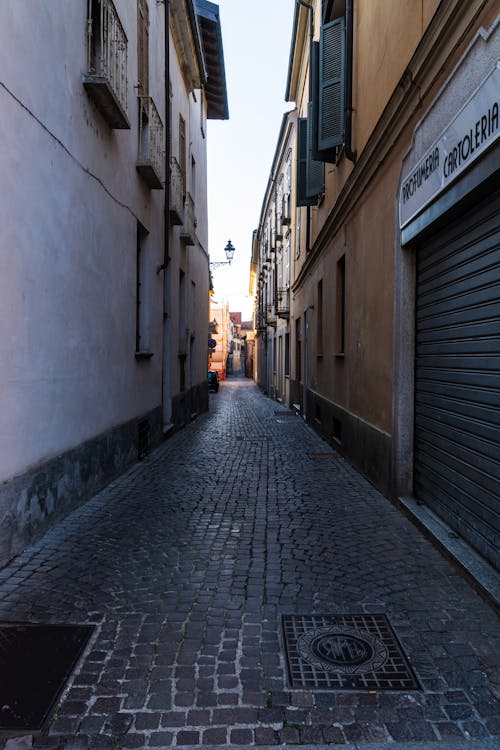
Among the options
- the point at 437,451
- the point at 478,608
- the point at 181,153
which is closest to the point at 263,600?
the point at 478,608

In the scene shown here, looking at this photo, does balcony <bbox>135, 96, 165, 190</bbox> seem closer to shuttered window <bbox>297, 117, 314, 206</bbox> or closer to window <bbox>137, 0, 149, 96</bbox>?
window <bbox>137, 0, 149, 96</bbox>

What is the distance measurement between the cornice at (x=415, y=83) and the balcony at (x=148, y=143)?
2978 mm

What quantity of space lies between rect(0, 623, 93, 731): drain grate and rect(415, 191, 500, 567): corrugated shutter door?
2723 mm

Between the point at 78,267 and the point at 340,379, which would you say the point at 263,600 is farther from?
the point at 340,379

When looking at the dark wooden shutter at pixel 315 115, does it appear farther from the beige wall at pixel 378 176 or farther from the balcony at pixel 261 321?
the balcony at pixel 261 321

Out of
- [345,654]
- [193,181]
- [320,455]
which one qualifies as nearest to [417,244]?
[345,654]

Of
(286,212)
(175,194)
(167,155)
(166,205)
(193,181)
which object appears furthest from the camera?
(286,212)

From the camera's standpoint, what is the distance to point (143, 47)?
9.02 meters

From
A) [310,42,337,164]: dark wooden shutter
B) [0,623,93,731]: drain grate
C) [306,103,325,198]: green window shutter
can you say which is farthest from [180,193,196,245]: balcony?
[0,623,93,731]: drain grate

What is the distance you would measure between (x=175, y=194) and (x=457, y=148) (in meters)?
8.38

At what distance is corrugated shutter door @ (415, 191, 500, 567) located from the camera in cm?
385

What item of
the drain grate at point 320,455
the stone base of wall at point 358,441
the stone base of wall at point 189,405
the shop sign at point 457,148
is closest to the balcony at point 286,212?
the stone base of wall at point 189,405

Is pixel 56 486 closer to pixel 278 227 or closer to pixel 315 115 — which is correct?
pixel 315 115

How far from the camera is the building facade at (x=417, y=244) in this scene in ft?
12.8
